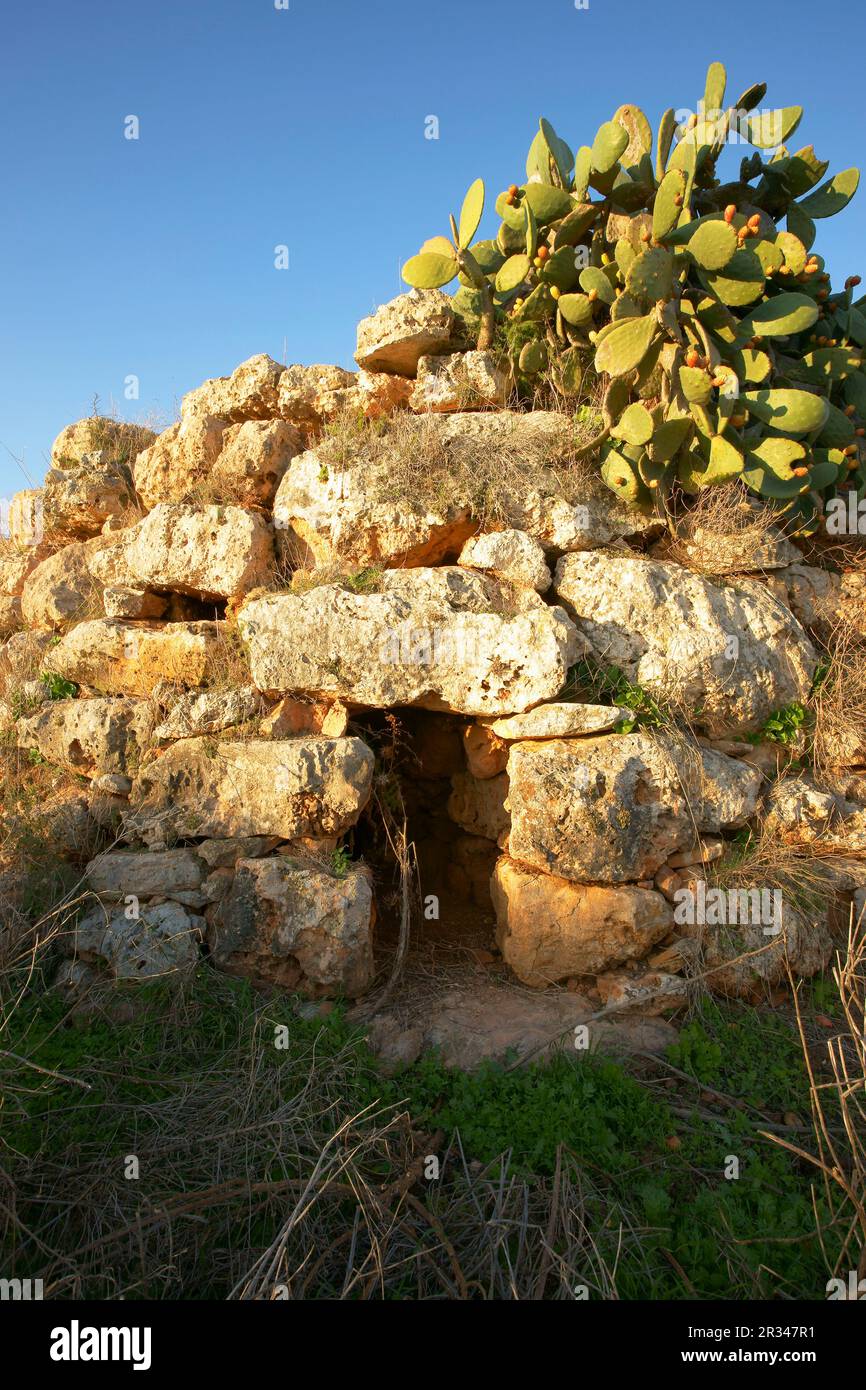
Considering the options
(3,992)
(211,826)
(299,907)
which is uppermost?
(211,826)

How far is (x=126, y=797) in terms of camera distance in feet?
15.8

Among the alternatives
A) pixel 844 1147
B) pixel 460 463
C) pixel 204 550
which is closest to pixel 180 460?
pixel 204 550

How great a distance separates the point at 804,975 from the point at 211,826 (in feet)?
11.2

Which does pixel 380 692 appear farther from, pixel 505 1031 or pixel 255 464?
pixel 255 464

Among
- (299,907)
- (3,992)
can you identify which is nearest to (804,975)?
(299,907)

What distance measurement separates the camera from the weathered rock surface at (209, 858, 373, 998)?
4.10 m

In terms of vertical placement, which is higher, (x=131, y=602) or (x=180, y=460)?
(x=180, y=460)

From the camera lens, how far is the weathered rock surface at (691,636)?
4.58 m

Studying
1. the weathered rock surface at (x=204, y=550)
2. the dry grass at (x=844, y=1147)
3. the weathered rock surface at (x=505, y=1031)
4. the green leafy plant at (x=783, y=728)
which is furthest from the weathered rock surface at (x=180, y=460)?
the dry grass at (x=844, y=1147)

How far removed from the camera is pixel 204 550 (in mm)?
5262

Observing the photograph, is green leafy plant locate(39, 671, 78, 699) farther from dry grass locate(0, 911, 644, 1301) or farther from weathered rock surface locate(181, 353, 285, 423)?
dry grass locate(0, 911, 644, 1301)

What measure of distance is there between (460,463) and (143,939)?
335 cm

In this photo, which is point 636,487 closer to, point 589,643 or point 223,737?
point 589,643

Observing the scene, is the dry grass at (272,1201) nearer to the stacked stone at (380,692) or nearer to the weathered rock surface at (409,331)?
the stacked stone at (380,692)
